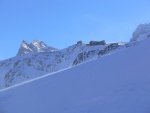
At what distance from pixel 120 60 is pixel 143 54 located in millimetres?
1209

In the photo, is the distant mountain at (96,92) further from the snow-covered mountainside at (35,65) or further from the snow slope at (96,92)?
the snow-covered mountainside at (35,65)

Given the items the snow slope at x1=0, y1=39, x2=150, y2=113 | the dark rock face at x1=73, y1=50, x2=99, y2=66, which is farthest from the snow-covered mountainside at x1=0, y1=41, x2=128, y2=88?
the snow slope at x1=0, y1=39, x2=150, y2=113

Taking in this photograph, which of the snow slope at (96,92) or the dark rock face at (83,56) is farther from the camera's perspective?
the dark rock face at (83,56)

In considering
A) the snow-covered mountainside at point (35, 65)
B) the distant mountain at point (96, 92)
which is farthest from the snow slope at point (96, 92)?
the snow-covered mountainside at point (35, 65)

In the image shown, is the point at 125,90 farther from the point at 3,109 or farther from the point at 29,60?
the point at 29,60

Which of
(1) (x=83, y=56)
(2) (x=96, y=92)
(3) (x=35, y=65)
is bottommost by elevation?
(2) (x=96, y=92)

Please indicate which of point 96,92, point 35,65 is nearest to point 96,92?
point 96,92

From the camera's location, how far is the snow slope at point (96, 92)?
10.7 meters

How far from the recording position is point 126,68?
14742 millimetres

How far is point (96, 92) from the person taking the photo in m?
12.4

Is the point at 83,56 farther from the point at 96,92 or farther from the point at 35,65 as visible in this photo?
the point at 35,65

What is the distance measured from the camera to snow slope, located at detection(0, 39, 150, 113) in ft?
34.9

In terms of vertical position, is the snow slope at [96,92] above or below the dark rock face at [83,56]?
below

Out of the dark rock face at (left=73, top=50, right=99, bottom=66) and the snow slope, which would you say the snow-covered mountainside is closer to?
the dark rock face at (left=73, top=50, right=99, bottom=66)
